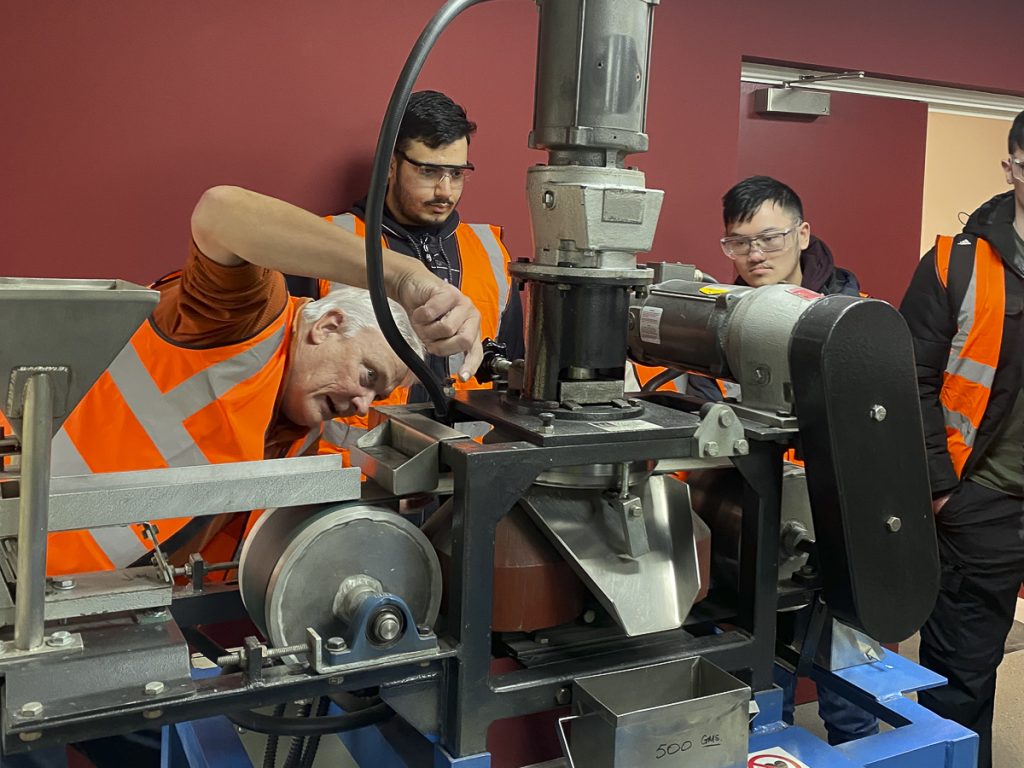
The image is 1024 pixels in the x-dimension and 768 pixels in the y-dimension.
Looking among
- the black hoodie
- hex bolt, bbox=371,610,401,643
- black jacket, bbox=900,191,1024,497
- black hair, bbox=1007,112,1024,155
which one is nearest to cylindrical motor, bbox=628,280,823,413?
hex bolt, bbox=371,610,401,643

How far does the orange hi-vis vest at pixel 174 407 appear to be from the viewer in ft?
4.85

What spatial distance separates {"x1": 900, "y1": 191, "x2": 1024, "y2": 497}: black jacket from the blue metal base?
1347 mm

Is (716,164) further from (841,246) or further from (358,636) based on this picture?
(358,636)

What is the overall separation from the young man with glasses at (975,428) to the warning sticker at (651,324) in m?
1.43

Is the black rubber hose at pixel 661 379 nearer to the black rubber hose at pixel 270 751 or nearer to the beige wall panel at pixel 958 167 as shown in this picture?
the black rubber hose at pixel 270 751

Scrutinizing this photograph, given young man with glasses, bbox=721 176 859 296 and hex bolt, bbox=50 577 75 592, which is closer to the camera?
hex bolt, bbox=50 577 75 592

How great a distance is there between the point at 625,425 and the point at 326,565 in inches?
11.4

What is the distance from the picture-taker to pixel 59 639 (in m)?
0.75

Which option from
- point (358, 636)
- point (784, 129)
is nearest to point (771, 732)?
point (358, 636)

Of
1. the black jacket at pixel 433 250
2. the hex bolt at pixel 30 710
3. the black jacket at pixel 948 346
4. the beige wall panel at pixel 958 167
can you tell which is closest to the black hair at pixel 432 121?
the black jacket at pixel 433 250

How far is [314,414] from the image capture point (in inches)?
61.8

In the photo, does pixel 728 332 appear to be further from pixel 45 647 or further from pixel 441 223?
pixel 441 223

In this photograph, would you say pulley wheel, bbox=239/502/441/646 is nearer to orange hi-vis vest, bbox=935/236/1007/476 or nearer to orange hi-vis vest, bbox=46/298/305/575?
orange hi-vis vest, bbox=46/298/305/575

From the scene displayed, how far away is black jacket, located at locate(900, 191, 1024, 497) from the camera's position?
89.4 inches
